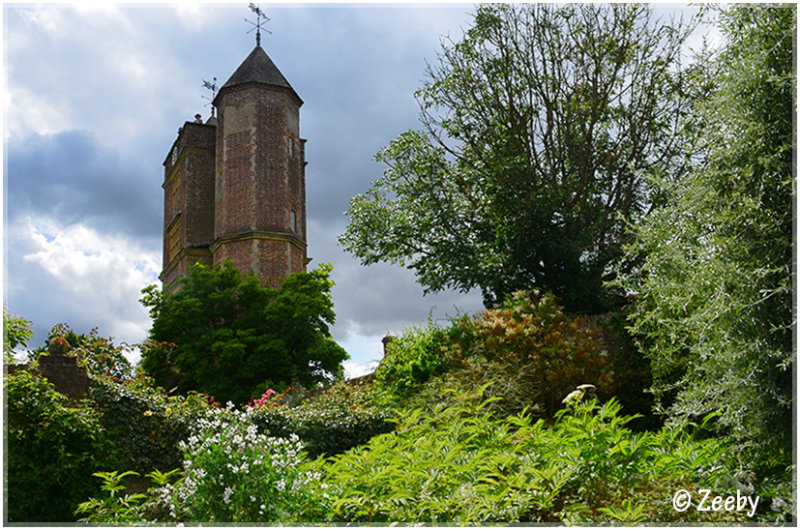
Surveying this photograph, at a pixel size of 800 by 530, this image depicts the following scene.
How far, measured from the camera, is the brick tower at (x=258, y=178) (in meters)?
24.8

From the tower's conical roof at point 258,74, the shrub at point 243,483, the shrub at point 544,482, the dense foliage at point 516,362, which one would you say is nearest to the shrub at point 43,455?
the shrub at point 243,483

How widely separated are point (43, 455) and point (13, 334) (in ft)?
5.52

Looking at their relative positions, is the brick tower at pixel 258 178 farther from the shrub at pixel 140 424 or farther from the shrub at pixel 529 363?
the shrub at pixel 529 363

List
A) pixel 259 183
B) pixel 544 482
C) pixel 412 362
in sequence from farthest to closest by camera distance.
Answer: pixel 259 183, pixel 412 362, pixel 544 482

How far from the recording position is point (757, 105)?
571cm

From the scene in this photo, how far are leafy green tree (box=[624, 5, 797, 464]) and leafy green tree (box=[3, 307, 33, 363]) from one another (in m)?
8.04

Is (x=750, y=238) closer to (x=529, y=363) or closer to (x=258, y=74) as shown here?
(x=529, y=363)

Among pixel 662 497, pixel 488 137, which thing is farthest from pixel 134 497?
pixel 488 137

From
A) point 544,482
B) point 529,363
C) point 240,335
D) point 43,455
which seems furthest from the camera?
point 240,335

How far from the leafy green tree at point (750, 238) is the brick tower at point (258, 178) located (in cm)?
1945

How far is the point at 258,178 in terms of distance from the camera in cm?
2530

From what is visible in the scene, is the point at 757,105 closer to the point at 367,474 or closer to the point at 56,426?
the point at 367,474

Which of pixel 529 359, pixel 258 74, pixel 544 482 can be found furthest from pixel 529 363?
pixel 258 74

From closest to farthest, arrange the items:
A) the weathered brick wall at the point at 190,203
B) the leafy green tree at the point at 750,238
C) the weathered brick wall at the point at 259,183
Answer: the leafy green tree at the point at 750,238, the weathered brick wall at the point at 259,183, the weathered brick wall at the point at 190,203
